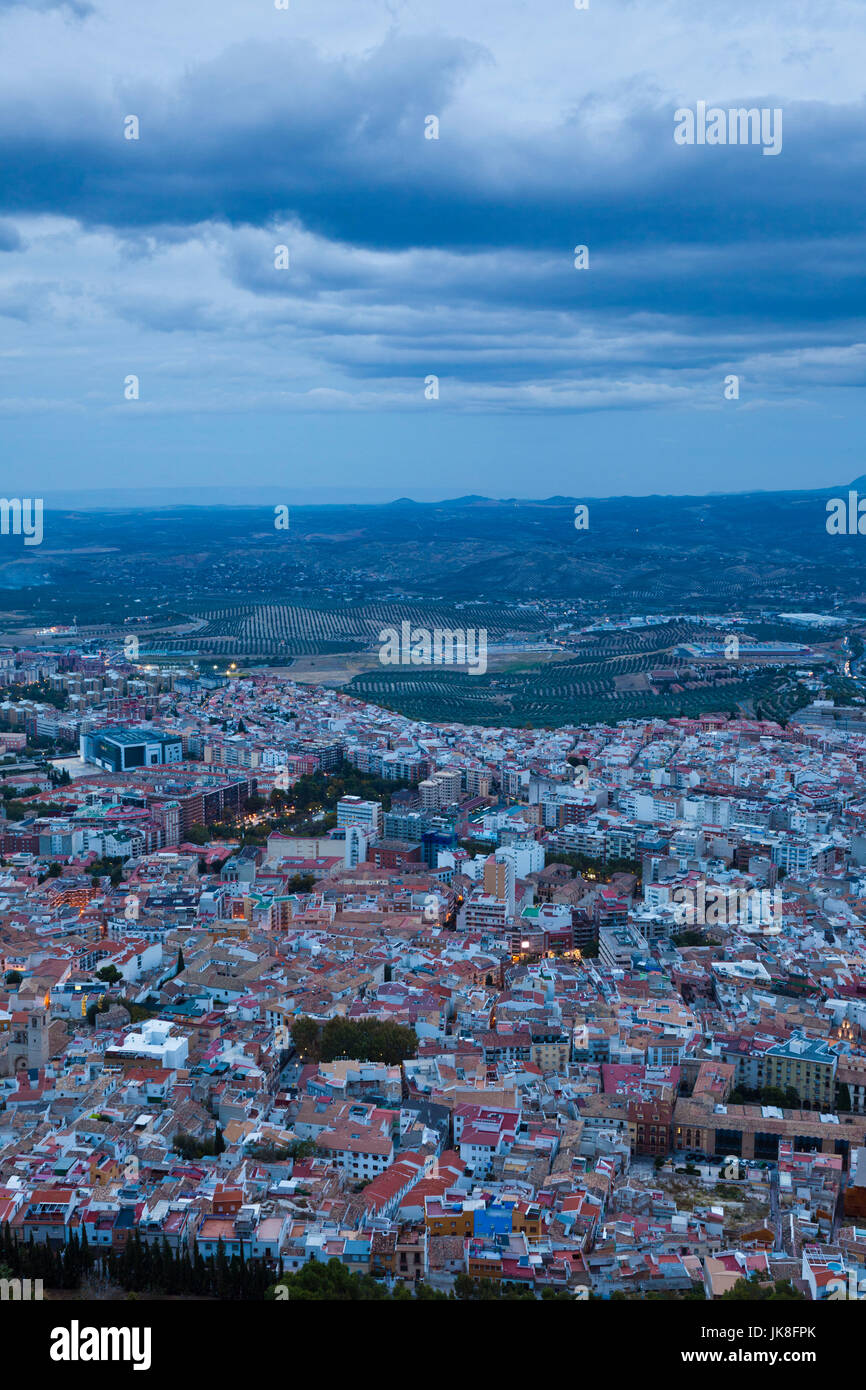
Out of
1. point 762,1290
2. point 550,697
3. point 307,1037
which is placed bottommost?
point 307,1037

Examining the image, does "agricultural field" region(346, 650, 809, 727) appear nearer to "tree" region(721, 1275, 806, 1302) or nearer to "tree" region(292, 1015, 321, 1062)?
"tree" region(292, 1015, 321, 1062)

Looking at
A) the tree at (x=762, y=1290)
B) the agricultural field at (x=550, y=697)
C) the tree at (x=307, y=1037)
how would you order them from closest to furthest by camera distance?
the tree at (x=762, y=1290)
the tree at (x=307, y=1037)
the agricultural field at (x=550, y=697)

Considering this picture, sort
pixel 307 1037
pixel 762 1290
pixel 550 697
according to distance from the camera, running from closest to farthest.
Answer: pixel 762 1290, pixel 307 1037, pixel 550 697

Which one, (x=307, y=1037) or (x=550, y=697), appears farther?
(x=550, y=697)

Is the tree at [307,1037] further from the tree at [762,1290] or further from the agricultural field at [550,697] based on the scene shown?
the agricultural field at [550,697]

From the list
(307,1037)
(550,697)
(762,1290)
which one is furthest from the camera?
(550,697)

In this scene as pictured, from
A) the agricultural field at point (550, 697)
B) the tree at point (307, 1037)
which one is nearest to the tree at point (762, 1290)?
the tree at point (307, 1037)

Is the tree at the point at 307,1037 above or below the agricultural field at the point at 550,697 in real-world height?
below

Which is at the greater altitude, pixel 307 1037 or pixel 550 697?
pixel 550 697

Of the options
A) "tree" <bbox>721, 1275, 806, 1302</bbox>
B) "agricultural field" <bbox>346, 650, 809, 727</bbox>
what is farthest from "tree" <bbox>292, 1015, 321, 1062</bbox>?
"agricultural field" <bbox>346, 650, 809, 727</bbox>

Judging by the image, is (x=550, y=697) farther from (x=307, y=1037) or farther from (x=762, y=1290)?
(x=762, y=1290)

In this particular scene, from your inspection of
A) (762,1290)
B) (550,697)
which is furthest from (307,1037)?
(550,697)
